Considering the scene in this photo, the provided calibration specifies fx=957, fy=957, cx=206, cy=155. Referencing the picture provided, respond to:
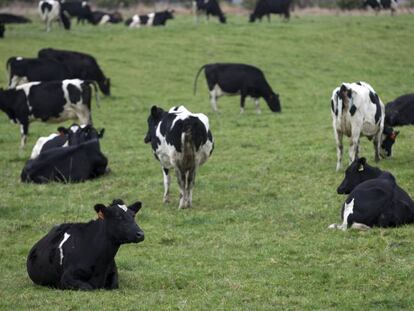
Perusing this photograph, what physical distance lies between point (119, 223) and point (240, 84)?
19.8 m

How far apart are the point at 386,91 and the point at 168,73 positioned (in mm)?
8840

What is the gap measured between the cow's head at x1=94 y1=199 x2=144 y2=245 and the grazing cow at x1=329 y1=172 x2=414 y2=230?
4.10 meters

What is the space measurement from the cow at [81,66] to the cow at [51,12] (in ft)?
34.7

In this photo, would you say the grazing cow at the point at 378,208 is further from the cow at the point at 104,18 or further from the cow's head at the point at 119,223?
the cow at the point at 104,18

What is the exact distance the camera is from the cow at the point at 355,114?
19.2 metres

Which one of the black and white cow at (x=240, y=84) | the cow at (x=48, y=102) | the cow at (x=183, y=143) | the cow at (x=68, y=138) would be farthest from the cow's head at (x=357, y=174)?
the black and white cow at (x=240, y=84)

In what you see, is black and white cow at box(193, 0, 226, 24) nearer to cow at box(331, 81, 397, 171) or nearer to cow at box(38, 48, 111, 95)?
cow at box(38, 48, 111, 95)

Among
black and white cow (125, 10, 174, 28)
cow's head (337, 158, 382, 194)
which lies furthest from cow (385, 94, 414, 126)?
black and white cow (125, 10, 174, 28)

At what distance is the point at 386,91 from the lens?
114 feet

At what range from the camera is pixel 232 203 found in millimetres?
17500

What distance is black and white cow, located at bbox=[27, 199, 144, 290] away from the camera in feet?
37.7

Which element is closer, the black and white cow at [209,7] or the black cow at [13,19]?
the black and white cow at [209,7]

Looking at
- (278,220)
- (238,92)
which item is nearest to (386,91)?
(238,92)

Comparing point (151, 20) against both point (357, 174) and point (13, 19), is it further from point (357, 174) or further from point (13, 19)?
point (357, 174)
